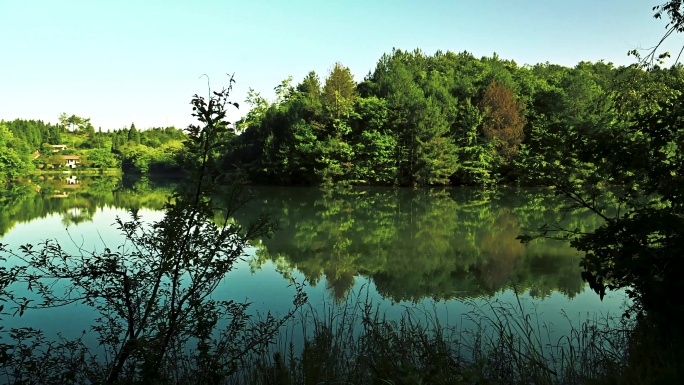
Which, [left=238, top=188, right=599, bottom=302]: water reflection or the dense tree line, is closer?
[left=238, top=188, right=599, bottom=302]: water reflection

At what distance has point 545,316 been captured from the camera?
22.1 ft

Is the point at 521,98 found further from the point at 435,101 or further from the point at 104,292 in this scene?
the point at 104,292

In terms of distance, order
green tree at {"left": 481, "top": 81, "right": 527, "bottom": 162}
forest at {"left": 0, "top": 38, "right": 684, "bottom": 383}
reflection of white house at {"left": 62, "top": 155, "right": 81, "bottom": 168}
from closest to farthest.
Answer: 1. forest at {"left": 0, "top": 38, "right": 684, "bottom": 383}
2. green tree at {"left": 481, "top": 81, "right": 527, "bottom": 162}
3. reflection of white house at {"left": 62, "top": 155, "right": 81, "bottom": 168}

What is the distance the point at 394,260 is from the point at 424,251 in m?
1.51

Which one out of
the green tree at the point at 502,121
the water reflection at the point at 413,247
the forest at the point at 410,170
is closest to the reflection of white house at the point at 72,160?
the forest at the point at 410,170

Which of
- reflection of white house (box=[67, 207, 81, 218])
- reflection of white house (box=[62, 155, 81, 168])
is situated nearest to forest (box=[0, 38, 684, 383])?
reflection of white house (box=[62, 155, 81, 168])

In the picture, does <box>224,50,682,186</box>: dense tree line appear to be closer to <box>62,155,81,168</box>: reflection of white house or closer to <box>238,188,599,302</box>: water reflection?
<box>238,188,599,302</box>: water reflection

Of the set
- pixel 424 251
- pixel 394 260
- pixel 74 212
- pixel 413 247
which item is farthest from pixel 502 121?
pixel 74 212

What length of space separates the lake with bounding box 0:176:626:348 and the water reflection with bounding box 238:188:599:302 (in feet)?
0.08

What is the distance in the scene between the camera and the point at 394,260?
11.2 m

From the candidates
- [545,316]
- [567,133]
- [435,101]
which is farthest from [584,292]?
[435,101]

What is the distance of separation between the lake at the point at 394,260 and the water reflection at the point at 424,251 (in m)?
0.02

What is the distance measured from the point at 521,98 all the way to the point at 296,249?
3519cm

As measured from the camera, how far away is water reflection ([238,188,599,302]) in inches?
346
